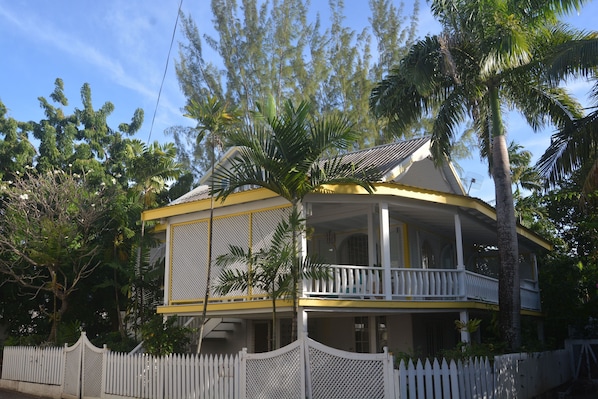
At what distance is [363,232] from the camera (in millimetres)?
17844

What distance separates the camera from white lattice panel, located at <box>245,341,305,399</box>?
10.8 m

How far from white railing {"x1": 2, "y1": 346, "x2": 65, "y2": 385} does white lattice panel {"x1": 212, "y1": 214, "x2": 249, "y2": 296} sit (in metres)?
4.65

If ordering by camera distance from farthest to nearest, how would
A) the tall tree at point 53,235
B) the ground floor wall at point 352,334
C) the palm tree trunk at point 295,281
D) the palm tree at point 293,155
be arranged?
the tall tree at point 53,235
the ground floor wall at point 352,334
the palm tree at point 293,155
the palm tree trunk at point 295,281

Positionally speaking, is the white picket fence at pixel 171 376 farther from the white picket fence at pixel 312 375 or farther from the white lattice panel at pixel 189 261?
the white lattice panel at pixel 189 261

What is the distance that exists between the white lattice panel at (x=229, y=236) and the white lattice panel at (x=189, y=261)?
1.24 feet

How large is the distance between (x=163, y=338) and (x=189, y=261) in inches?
88.5

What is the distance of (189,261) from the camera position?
15.4 metres

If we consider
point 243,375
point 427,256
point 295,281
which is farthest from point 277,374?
point 427,256

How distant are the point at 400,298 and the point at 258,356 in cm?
448

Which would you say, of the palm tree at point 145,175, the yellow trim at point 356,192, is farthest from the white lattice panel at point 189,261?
the palm tree at point 145,175

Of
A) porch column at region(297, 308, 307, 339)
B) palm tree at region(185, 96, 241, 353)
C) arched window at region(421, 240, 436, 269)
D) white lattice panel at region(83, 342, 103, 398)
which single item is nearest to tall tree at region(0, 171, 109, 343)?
white lattice panel at region(83, 342, 103, 398)

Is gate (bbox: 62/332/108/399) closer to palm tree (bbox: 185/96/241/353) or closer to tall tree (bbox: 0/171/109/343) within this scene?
palm tree (bbox: 185/96/241/353)

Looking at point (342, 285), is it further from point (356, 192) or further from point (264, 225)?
point (264, 225)

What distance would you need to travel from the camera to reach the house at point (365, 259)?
1348 centimetres
